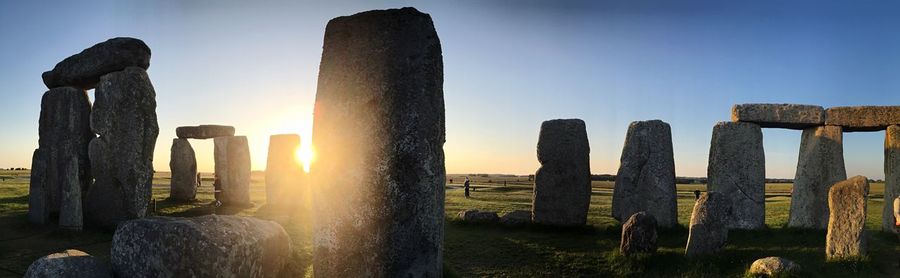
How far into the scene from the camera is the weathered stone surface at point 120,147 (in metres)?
13.0

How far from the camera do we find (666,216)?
14.5m

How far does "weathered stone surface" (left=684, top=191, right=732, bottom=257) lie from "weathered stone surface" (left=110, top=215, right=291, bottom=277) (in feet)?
25.0

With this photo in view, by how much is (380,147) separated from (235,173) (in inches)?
692

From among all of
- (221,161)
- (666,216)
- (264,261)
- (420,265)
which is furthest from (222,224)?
(221,161)

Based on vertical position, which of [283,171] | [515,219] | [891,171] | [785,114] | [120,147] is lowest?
[515,219]

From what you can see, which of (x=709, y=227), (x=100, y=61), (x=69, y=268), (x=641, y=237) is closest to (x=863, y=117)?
(x=709, y=227)

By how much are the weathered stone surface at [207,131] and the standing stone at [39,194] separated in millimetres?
8000

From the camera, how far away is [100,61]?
13344 millimetres

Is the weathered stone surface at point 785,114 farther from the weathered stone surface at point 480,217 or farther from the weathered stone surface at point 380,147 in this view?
the weathered stone surface at point 380,147

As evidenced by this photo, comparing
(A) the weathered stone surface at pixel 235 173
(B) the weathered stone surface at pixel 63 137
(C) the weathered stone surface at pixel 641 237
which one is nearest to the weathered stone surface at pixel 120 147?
(B) the weathered stone surface at pixel 63 137

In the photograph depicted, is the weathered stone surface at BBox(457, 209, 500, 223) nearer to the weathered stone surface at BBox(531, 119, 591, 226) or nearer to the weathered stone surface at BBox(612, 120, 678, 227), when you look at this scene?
the weathered stone surface at BBox(531, 119, 591, 226)

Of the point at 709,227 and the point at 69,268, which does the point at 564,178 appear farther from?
the point at 69,268

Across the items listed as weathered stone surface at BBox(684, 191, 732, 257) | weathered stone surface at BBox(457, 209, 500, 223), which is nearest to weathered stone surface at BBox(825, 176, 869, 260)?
weathered stone surface at BBox(684, 191, 732, 257)

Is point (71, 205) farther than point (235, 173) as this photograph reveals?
No
